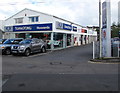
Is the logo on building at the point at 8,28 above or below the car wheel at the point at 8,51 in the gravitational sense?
above

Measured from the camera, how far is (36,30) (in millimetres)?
21391

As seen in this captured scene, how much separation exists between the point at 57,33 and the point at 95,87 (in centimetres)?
1744

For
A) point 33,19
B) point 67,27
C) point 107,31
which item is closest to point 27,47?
point 107,31

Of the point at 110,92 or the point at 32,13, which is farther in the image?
the point at 32,13

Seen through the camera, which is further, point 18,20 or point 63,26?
point 18,20

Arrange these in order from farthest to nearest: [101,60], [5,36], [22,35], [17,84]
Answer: [5,36] < [22,35] < [101,60] < [17,84]

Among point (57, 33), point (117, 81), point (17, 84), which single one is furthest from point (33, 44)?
point (117, 81)

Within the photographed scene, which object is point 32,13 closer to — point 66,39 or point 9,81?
point 66,39

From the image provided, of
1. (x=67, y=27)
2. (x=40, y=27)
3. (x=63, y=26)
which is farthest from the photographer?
(x=67, y=27)

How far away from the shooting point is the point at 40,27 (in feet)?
69.0

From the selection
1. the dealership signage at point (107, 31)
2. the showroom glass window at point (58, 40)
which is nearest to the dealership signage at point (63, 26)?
the showroom glass window at point (58, 40)

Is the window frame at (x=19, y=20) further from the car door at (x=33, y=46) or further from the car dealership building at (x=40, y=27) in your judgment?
the car door at (x=33, y=46)

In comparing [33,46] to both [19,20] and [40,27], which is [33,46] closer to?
[40,27]

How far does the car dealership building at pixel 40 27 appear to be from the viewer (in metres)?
20.8
